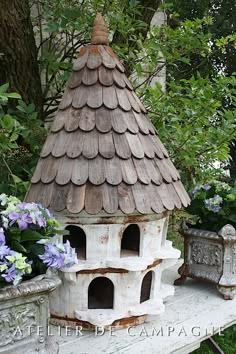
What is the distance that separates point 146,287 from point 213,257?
1.46 ft

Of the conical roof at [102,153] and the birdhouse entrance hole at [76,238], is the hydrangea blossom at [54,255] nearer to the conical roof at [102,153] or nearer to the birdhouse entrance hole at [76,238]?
the conical roof at [102,153]

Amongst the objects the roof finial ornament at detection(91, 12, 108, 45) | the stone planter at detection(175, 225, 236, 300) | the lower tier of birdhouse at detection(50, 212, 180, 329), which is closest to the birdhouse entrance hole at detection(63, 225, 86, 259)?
the lower tier of birdhouse at detection(50, 212, 180, 329)

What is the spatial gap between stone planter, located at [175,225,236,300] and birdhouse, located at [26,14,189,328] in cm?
36

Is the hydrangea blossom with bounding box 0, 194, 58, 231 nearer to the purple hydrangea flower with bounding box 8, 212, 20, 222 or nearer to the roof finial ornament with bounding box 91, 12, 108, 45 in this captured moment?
the purple hydrangea flower with bounding box 8, 212, 20, 222

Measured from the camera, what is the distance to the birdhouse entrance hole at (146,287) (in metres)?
2.05

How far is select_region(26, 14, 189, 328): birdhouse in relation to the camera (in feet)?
5.94

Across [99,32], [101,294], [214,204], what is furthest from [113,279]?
[99,32]

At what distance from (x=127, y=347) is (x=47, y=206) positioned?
23.1 inches

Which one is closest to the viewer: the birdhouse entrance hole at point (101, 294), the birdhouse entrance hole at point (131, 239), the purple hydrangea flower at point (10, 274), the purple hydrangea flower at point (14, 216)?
the purple hydrangea flower at point (10, 274)

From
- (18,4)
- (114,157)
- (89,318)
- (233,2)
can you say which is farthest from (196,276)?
(233,2)

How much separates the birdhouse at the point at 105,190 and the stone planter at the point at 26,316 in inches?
13.7

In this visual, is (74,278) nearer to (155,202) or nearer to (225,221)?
(155,202)

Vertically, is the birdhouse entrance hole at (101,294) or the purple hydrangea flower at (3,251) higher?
the purple hydrangea flower at (3,251)

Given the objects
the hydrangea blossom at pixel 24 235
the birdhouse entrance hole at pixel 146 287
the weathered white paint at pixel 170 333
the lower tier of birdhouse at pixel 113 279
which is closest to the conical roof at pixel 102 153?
the lower tier of birdhouse at pixel 113 279
